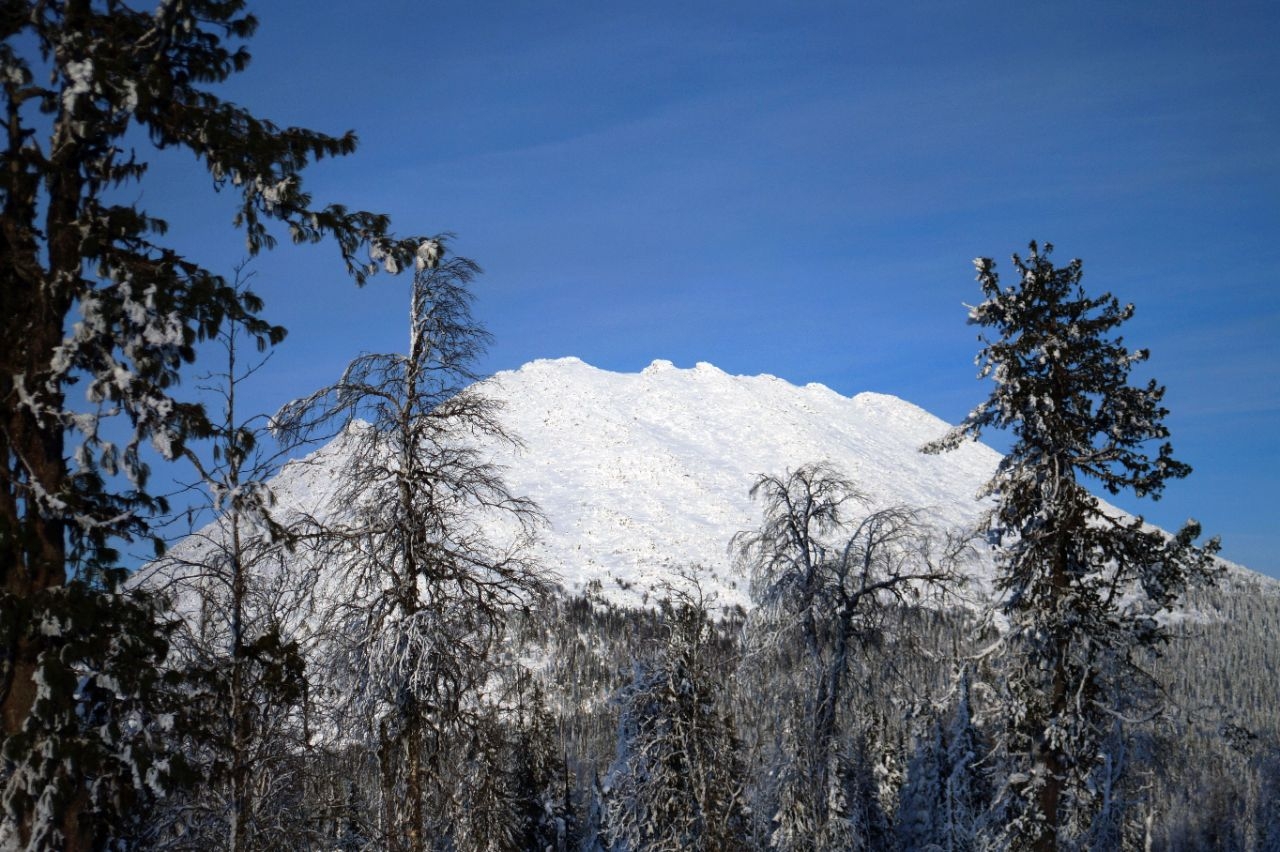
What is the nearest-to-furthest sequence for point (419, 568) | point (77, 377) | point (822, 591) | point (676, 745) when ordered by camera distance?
point (77, 377), point (419, 568), point (822, 591), point (676, 745)

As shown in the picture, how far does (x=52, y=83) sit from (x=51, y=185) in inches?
28.0

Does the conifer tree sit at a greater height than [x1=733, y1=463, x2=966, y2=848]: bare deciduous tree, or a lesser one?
lesser

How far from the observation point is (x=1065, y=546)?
50.2ft

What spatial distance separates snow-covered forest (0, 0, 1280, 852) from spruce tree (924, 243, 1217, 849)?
5 centimetres

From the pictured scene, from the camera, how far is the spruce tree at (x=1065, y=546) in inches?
583

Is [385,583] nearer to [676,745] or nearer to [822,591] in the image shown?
[822,591]

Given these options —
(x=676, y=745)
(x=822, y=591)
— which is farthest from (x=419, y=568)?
(x=676, y=745)

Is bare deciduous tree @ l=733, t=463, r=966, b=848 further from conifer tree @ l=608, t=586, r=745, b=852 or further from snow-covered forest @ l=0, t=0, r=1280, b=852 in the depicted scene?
conifer tree @ l=608, t=586, r=745, b=852

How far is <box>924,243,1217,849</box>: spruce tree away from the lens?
14.8 meters

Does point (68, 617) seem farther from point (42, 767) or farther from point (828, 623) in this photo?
point (828, 623)

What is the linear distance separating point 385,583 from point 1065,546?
35.7ft

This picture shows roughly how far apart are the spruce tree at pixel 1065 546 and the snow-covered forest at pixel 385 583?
0.05 metres

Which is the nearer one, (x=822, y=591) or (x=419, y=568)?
(x=419, y=568)

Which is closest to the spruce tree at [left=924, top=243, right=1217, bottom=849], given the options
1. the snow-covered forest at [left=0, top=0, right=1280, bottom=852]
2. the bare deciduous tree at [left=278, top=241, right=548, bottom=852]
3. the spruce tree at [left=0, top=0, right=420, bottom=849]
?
the snow-covered forest at [left=0, top=0, right=1280, bottom=852]
